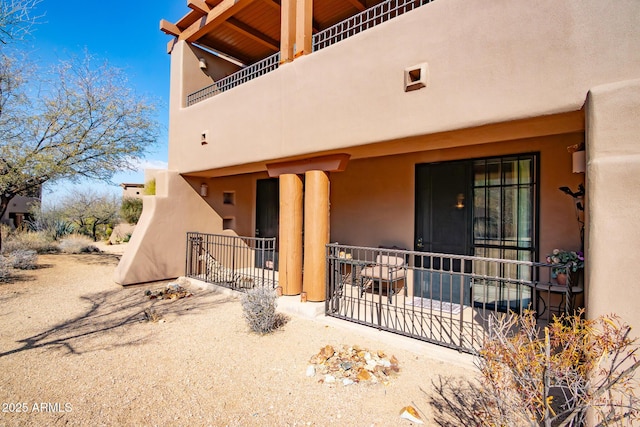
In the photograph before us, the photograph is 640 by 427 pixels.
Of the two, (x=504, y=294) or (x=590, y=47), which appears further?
(x=504, y=294)

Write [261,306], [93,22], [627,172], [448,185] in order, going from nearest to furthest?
[627,172] → [261,306] → [448,185] → [93,22]

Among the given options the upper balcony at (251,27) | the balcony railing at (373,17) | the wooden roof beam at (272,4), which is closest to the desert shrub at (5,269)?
the upper balcony at (251,27)

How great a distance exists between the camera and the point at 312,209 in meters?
5.88

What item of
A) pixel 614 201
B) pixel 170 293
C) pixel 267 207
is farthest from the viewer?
pixel 267 207

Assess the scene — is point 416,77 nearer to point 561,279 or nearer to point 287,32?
point 287,32

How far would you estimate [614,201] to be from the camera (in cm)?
279

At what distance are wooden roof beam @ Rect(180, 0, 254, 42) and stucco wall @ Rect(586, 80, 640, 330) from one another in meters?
6.90

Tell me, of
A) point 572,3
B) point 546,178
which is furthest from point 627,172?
point 546,178

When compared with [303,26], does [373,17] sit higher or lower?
lower

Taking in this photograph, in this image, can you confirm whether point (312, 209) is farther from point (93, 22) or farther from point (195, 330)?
point (93, 22)

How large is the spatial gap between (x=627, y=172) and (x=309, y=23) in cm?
545

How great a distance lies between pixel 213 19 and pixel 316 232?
6.01 m

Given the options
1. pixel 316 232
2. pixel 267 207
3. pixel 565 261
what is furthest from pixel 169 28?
pixel 565 261

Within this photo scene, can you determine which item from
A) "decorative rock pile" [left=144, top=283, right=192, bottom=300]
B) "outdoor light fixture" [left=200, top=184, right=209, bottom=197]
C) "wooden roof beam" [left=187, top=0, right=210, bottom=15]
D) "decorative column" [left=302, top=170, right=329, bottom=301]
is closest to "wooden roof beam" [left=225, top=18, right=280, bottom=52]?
"wooden roof beam" [left=187, top=0, right=210, bottom=15]
